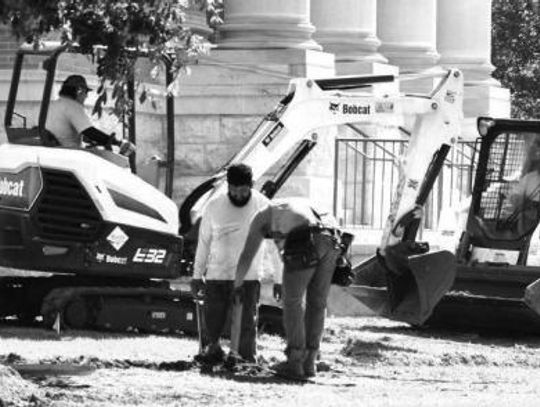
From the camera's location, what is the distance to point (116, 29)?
13133 millimetres

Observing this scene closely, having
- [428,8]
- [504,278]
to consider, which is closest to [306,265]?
[504,278]

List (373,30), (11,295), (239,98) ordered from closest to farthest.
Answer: (11,295) → (239,98) → (373,30)

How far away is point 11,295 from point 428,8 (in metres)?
15.2

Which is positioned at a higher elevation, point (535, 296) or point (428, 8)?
point (428, 8)

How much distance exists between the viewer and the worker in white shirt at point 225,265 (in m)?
14.7

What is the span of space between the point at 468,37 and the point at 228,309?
1893 cm

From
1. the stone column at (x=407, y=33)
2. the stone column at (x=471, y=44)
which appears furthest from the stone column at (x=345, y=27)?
the stone column at (x=471, y=44)

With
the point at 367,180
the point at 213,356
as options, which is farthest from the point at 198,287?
the point at 367,180

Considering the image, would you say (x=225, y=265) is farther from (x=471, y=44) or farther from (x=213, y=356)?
(x=471, y=44)

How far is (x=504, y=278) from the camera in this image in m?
19.8

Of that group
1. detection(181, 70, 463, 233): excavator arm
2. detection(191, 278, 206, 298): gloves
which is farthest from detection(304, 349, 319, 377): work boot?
detection(181, 70, 463, 233): excavator arm

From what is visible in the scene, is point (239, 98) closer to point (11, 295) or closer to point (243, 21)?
point (243, 21)

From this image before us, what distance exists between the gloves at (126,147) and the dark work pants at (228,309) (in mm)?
2494

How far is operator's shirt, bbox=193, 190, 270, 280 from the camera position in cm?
1474
